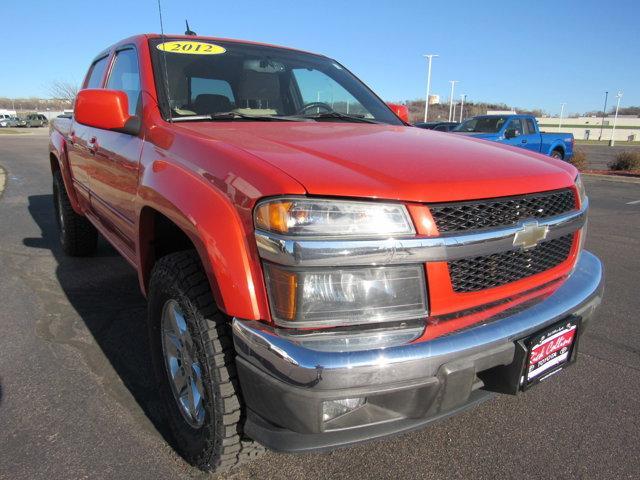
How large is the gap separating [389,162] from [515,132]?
11480 millimetres

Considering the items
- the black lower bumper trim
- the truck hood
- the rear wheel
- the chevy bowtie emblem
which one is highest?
the truck hood

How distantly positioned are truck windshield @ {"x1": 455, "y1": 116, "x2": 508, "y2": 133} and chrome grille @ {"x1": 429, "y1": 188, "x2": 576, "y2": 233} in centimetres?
1141

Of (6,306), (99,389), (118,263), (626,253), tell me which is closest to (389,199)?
(99,389)

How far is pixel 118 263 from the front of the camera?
15.7 ft

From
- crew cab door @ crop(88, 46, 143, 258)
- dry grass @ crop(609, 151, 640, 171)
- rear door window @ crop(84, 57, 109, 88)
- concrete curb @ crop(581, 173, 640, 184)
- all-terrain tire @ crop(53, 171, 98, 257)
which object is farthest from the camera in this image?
dry grass @ crop(609, 151, 640, 171)

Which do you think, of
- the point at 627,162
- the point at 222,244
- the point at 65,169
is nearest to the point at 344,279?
the point at 222,244

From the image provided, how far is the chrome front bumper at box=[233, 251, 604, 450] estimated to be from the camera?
4.77 ft

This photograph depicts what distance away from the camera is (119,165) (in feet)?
9.04

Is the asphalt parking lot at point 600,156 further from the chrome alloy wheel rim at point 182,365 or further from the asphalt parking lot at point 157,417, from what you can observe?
the chrome alloy wheel rim at point 182,365

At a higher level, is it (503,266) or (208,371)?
(503,266)

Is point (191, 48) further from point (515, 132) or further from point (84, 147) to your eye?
point (515, 132)

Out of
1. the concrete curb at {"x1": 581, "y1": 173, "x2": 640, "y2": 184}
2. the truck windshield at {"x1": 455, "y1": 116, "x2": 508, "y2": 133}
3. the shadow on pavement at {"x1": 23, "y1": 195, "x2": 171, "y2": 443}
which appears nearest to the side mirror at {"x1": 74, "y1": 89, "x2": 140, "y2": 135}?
the shadow on pavement at {"x1": 23, "y1": 195, "x2": 171, "y2": 443}

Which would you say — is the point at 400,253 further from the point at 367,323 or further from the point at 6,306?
the point at 6,306

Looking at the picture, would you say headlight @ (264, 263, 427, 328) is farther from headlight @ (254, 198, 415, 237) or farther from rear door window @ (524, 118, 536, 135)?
rear door window @ (524, 118, 536, 135)
